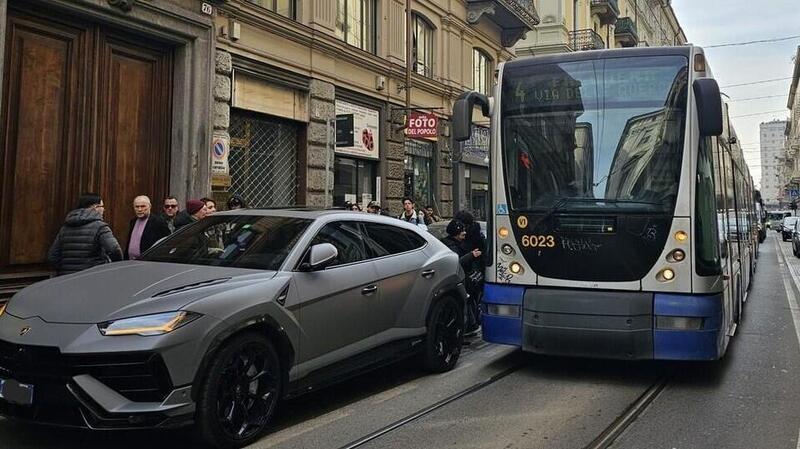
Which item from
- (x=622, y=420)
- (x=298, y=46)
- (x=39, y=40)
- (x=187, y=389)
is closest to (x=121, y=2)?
(x=39, y=40)

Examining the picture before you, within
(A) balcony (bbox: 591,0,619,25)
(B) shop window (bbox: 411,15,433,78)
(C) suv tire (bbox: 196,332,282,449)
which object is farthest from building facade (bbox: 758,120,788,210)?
(C) suv tire (bbox: 196,332,282,449)

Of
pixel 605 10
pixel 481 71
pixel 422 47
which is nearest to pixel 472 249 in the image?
pixel 422 47

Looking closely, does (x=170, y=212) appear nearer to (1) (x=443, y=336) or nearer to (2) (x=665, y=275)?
(1) (x=443, y=336)

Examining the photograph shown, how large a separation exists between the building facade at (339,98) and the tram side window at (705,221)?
7.95m

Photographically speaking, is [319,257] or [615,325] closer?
[319,257]

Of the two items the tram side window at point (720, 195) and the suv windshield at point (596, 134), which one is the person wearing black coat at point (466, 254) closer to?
the suv windshield at point (596, 134)

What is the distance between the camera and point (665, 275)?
5.93 m

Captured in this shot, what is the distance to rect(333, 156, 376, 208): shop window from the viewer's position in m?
15.0

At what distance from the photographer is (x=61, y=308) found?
407cm

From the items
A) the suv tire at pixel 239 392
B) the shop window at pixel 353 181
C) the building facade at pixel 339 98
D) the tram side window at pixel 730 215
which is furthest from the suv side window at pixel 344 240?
the shop window at pixel 353 181

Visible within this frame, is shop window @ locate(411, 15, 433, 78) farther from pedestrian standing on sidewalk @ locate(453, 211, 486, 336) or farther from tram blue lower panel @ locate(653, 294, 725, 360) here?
tram blue lower panel @ locate(653, 294, 725, 360)

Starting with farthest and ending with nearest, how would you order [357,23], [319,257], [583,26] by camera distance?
[583,26] → [357,23] → [319,257]

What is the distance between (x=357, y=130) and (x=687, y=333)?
10746 millimetres

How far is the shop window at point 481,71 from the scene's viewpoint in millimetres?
21797
